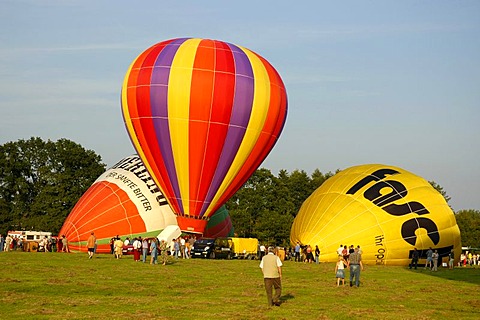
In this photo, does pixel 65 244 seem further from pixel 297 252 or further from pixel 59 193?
pixel 59 193

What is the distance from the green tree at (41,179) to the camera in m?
74.7

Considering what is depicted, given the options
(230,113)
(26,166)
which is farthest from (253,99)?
(26,166)

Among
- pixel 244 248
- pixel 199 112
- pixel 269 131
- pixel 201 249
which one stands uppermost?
pixel 199 112

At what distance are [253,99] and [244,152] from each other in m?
2.70

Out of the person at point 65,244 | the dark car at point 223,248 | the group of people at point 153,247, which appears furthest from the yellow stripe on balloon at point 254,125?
the person at point 65,244

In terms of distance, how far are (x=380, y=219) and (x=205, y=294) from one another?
1702 cm

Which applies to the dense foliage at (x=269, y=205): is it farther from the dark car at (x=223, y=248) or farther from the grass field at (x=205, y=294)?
the grass field at (x=205, y=294)

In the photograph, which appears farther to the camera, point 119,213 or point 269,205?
point 269,205

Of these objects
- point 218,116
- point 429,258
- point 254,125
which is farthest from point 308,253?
point 218,116

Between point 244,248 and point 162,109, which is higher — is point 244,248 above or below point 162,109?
below

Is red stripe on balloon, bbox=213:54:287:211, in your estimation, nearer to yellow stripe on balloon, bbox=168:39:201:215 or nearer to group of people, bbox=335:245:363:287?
yellow stripe on balloon, bbox=168:39:201:215

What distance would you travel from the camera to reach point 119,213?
42281 millimetres

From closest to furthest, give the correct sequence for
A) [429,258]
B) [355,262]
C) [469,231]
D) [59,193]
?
[355,262], [429,258], [59,193], [469,231]

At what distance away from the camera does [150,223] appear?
1679 inches
